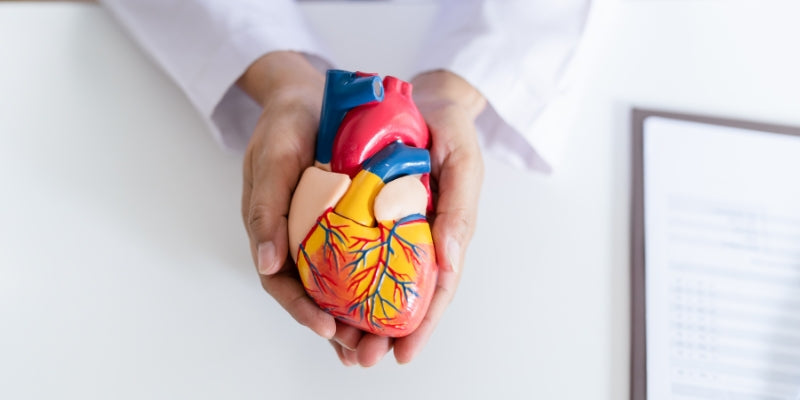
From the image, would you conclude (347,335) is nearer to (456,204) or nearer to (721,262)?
(456,204)

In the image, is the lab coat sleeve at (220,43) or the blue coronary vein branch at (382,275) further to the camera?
the lab coat sleeve at (220,43)

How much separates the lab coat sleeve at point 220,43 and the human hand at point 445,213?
19 centimetres

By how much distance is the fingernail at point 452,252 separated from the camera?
1.93ft

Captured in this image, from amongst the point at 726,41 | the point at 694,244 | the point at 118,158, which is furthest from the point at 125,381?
the point at 726,41

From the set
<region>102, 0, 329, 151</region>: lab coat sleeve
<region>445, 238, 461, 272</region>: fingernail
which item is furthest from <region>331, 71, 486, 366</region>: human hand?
<region>102, 0, 329, 151</region>: lab coat sleeve

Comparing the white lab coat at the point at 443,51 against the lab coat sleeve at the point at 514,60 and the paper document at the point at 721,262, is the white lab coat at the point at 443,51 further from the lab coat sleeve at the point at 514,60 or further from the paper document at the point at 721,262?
the paper document at the point at 721,262

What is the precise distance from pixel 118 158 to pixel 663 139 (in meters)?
0.65

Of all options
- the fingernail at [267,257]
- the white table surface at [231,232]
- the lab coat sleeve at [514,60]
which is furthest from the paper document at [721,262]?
the fingernail at [267,257]

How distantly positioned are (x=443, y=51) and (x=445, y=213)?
25 cm

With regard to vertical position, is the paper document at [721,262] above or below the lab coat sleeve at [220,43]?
below

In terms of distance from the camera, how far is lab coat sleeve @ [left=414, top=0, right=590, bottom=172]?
0.76 metres

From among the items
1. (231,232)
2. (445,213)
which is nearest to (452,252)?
(445,213)

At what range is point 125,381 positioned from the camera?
657mm

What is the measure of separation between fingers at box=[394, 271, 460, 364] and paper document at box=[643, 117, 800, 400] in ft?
0.76
